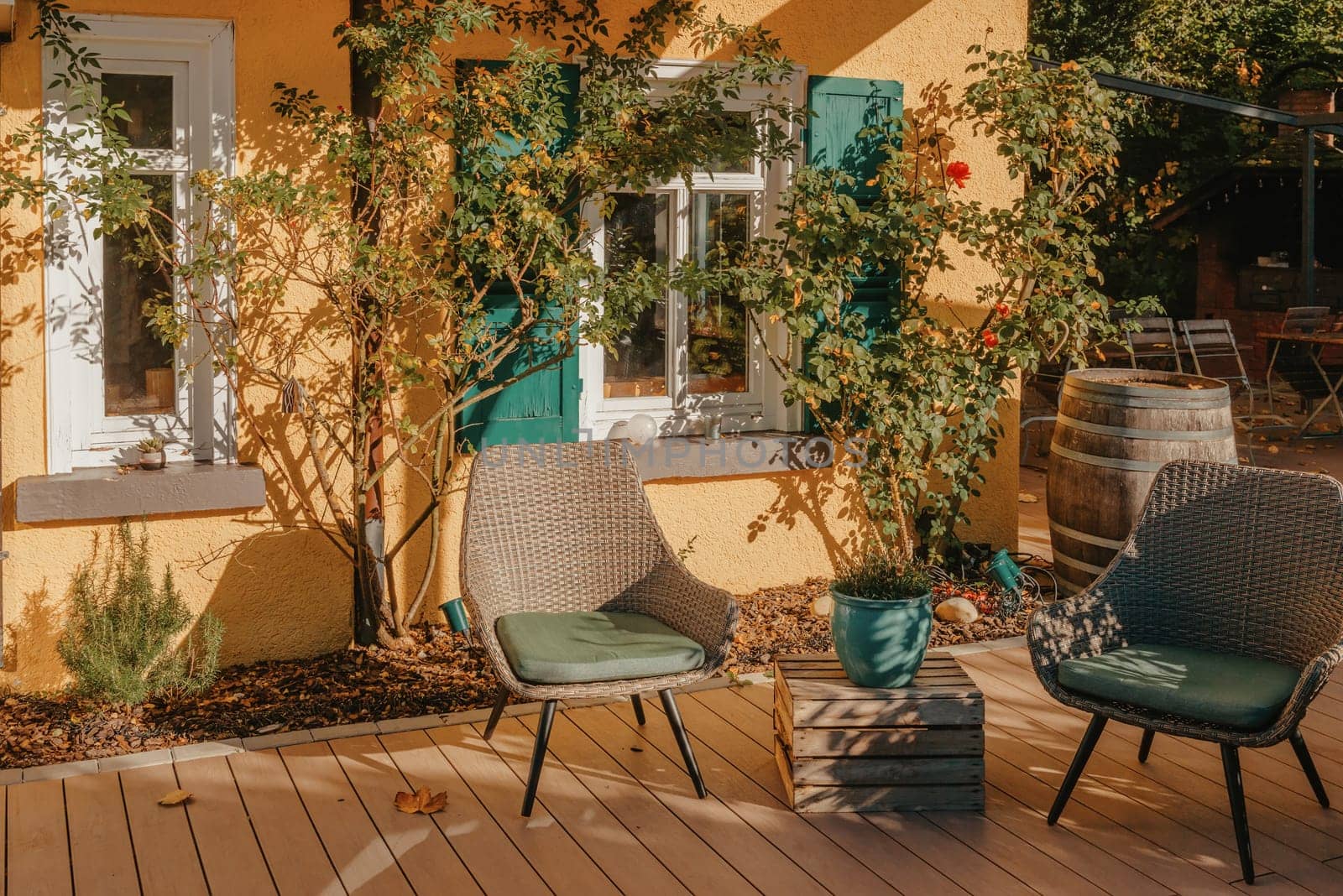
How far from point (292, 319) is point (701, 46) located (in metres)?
1.87

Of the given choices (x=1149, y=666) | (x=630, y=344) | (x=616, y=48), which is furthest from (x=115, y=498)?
(x=1149, y=666)

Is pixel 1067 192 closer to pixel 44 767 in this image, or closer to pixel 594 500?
pixel 594 500

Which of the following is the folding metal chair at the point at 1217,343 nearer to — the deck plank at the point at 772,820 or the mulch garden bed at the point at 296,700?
the mulch garden bed at the point at 296,700

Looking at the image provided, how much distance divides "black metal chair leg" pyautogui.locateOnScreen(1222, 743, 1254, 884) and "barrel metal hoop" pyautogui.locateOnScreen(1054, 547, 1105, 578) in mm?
1888

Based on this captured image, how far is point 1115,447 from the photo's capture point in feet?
16.5

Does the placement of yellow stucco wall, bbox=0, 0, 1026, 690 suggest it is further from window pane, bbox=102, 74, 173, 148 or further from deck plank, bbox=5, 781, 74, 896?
deck plank, bbox=5, 781, 74, 896

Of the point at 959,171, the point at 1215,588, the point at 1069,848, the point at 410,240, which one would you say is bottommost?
the point at 1069,848

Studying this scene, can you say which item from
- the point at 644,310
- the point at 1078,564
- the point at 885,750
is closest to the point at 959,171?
the point at 644,310

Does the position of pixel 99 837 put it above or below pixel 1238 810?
below

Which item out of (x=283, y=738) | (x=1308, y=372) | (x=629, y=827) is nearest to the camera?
(x=629, y=827)

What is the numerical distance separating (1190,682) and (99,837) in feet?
9.12

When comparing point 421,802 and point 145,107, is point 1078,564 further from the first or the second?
point 145,107

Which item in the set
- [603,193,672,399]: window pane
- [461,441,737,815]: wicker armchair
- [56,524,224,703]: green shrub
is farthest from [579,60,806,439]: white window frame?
[56,524,224,703]: green shrub

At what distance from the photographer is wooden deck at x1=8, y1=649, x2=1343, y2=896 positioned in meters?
3.19
